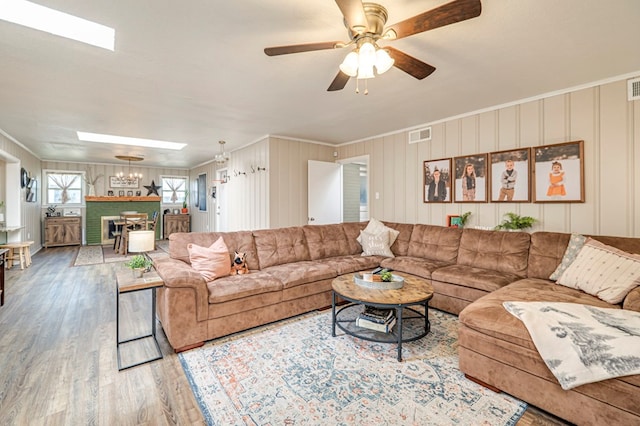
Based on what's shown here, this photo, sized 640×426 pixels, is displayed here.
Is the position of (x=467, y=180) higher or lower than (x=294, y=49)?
lower

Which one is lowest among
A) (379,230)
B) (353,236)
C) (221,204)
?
(353,236)

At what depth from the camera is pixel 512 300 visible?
220 cm

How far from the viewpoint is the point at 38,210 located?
309 inches

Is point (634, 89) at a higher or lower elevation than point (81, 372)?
higher

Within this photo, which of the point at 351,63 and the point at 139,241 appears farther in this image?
the point at 139,241

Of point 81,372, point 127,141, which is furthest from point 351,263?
point 127,141

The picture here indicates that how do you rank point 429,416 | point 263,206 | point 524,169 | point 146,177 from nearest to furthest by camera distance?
1. point 429,416
2. point 524,169
3. point 263,206
4. point 146,177

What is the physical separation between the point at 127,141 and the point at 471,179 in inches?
258

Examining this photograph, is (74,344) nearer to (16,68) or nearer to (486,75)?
(16,68)

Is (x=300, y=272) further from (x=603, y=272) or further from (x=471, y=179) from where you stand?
(x=471, y=179)

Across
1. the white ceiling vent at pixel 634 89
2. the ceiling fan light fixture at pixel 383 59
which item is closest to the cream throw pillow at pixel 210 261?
the ceiling fan light fixture at pixel 383 59

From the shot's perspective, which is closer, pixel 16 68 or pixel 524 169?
pixel 16 68

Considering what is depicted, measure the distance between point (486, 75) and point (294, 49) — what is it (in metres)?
2.15

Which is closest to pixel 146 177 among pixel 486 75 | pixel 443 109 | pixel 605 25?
pixel 443 109
